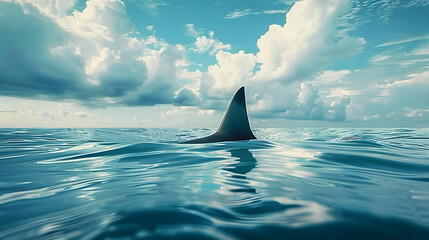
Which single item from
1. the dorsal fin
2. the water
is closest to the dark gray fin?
the dorsal fin

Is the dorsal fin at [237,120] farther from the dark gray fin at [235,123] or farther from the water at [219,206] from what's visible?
the water at [219,206]

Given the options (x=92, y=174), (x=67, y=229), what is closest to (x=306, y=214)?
(x=67, y=229)

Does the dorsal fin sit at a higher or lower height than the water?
higher

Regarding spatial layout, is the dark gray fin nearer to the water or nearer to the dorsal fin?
the dorsal fin

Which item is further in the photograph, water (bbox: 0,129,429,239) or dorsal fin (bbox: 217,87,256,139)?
dorsal fin (bbox: 217,87,256,139)

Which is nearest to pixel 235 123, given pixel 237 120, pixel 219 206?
pixel 237 120

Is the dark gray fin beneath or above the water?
above

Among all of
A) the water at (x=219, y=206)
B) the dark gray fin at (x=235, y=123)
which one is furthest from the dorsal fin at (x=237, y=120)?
the water at (x=219, y=206)

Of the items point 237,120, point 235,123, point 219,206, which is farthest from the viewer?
point 235,123

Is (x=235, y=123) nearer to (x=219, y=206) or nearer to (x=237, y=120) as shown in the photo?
(x=237, y=120)

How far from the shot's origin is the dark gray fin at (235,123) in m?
11.5

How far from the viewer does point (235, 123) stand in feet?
40.2

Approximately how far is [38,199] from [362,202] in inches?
191

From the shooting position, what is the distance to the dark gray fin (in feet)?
37.8
